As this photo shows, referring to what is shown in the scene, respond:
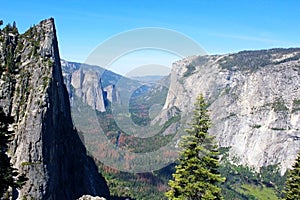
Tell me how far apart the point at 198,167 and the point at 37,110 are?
6319 cm

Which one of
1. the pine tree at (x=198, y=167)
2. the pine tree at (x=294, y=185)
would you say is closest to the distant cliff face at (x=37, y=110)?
the pine tree at (x=294, y=185)

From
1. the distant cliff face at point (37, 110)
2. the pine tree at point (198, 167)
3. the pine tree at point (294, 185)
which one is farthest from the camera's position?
the distant cliff face at point (37, 110)


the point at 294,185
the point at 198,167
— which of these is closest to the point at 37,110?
the point at 294,185

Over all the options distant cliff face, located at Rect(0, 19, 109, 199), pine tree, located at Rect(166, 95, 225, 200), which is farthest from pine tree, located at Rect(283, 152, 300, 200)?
distant cliff face, located at Rect(0, 19, 109, 199)

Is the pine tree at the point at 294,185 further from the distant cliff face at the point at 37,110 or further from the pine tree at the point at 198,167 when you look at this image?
the distant cliff face at the point at 37,110

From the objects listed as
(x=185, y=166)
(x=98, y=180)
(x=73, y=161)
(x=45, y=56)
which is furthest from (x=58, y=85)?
(x=185, y=166)

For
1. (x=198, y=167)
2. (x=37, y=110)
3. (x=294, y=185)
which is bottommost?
(x=294, y=185)

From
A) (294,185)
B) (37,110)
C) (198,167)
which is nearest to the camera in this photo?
(198,167)

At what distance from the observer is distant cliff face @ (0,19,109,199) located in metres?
79.4

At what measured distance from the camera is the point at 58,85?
95.0 meters

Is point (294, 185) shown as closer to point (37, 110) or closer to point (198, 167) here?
point (198, 167)

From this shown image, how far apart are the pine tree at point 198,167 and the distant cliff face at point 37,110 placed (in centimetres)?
5710

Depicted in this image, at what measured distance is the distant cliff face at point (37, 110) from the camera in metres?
79.4

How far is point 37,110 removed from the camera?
82125mm
